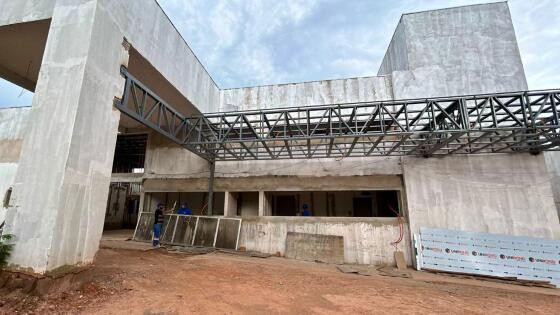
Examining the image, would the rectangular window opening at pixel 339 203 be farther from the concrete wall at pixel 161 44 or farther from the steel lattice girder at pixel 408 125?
the concrete wall at pixel 161 44

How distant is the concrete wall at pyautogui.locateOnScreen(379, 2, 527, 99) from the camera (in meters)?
11.9

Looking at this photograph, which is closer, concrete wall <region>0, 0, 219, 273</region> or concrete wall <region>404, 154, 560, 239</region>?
concrete wall <region>0, 0, 219, 273</region>

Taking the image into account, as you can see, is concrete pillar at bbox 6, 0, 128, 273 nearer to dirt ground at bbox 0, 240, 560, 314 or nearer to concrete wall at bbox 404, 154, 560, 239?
dirt ground at bbox 0, 240, 560, 314

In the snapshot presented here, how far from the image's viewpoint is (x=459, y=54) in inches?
484

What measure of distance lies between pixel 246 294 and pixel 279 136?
7.97 m

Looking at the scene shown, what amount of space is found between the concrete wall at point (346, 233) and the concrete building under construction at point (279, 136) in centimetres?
6

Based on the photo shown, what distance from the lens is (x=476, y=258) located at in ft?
31.1

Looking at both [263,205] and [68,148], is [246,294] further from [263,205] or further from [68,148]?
[263,205]

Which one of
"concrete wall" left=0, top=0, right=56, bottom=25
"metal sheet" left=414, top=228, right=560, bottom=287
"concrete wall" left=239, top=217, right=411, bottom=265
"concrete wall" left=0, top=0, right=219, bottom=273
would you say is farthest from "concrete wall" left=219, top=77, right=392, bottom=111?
"concrete wall" left=0, top=0, right=56, bottom=25

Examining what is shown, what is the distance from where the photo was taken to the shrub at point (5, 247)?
488 centimetres

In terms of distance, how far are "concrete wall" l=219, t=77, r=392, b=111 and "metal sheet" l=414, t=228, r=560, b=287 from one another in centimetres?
702

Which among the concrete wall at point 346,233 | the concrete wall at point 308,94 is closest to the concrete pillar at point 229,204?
the concrete wall at point 346,233

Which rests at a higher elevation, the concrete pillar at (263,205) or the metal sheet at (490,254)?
the concrete pillar at (263,205)

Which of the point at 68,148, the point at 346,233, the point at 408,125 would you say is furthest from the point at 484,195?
the point at 68,148
